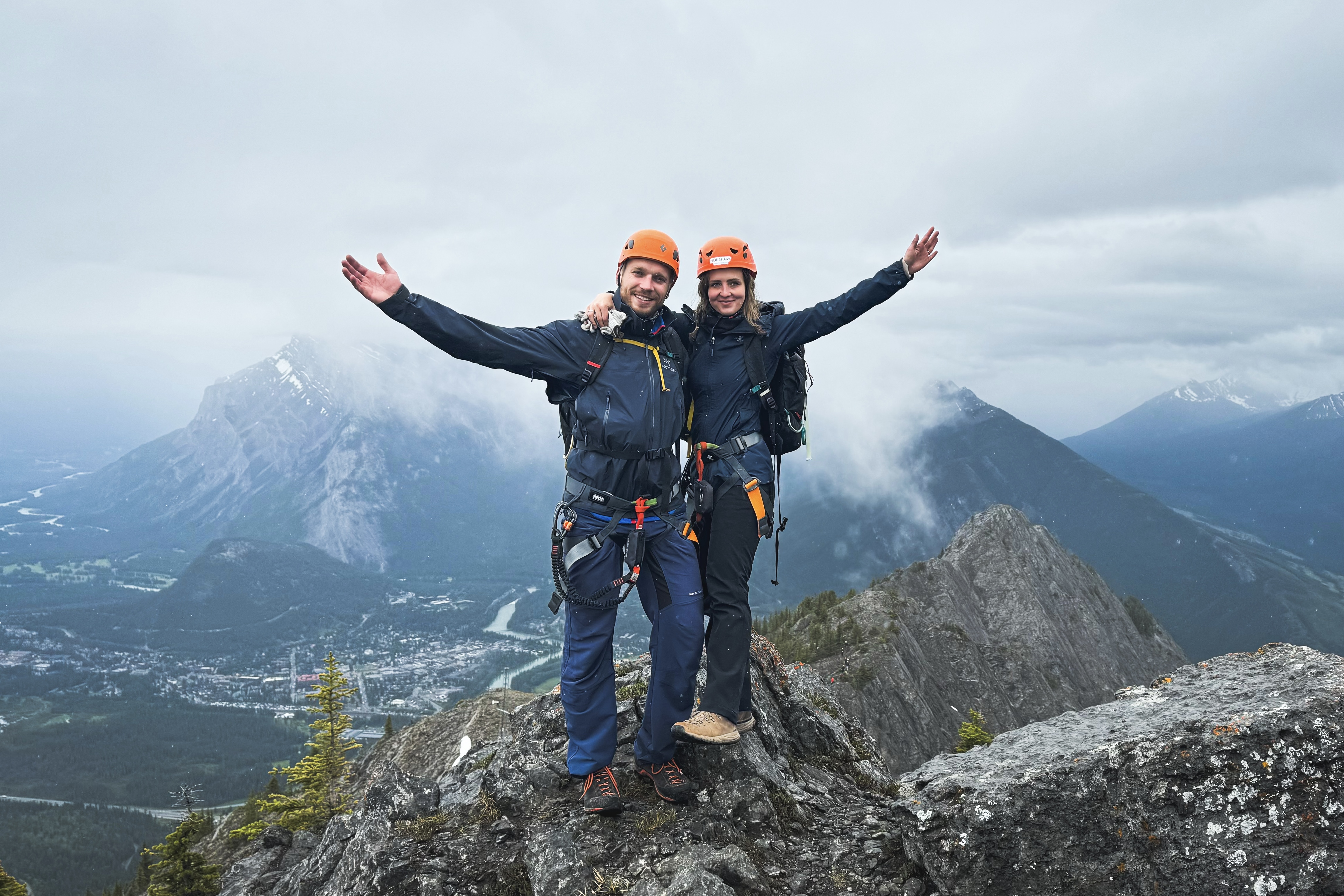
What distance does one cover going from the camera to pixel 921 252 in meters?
10.2

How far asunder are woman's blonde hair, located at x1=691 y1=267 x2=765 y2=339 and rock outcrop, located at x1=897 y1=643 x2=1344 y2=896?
20.1 feet

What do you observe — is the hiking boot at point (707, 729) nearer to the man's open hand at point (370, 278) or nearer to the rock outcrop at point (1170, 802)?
the rock outcrop at point (1170, 802)

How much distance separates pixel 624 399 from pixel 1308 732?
7286mm

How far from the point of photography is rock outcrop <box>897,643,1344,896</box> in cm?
577

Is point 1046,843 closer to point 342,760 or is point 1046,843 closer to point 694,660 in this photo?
point 694,660

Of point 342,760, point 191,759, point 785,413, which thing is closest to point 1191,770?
point 785,413

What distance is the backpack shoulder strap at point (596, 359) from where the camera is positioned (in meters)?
8.83

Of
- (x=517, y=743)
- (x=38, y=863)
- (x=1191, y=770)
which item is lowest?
(x=38, y=863)

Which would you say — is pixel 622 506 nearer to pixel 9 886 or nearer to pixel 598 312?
pixel 598 312

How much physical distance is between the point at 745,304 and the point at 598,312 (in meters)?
2.21

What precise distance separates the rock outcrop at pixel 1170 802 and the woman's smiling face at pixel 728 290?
6.40 meters

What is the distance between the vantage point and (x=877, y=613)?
8431 centimetres

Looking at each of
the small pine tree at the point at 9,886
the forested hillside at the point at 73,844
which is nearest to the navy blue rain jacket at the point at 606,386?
the small pine tree at the point at 9,886

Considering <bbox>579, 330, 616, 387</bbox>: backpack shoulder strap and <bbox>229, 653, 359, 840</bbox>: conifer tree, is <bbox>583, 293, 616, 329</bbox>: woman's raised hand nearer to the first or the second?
<bbox>579, 330, 616, 387</bbox>: backpack shoulder strap
